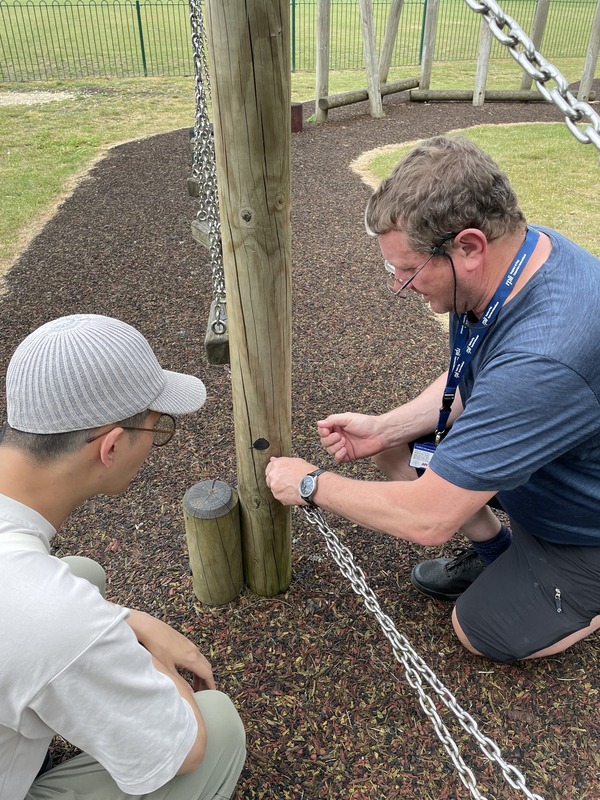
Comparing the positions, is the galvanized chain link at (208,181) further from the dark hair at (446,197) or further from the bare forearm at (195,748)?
the bare forearm at (195,748)

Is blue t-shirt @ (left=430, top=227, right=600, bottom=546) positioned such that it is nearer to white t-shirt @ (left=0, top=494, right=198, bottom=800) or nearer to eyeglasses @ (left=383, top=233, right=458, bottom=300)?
eyeglasses @ (left=383, top=233, right=458, bottom=300)

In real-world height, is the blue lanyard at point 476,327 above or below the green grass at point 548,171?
above

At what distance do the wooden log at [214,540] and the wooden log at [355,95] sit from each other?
1013cm

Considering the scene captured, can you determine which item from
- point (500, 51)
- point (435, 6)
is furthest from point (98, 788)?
point (500, 51)

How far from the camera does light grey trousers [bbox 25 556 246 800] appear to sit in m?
1.61

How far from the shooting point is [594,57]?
1138cm

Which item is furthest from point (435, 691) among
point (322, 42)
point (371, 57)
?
point (371, 57)

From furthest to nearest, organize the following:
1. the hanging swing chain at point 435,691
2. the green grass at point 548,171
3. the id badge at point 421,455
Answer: the green grass at point 548,171, the id badge at point 421,455, the hanging swing chain at point 435,691

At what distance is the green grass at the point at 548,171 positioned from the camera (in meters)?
7.14

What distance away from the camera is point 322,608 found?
2717mm

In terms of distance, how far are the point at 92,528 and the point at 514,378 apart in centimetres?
225

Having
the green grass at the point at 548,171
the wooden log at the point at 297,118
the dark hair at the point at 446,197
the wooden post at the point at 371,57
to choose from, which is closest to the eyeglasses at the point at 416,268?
the dark hair at the point at 446,197

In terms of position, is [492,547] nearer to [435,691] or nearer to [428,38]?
[435,691]

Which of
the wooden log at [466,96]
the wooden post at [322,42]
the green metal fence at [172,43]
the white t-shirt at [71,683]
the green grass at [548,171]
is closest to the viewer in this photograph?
the white t-shirt at [71,683]
